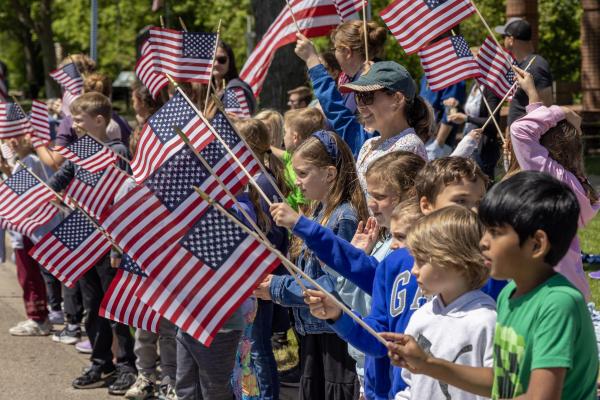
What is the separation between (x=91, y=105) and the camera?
791cm

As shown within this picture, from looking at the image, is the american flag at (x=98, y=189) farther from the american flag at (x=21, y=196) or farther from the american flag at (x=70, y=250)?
the american flag at (x=21, y=196)

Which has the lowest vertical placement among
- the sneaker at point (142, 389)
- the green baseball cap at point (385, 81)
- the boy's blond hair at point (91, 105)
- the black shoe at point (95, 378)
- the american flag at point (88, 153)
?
the black shoe at point (95, 378)

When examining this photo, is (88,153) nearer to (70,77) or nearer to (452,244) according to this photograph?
(70,77)

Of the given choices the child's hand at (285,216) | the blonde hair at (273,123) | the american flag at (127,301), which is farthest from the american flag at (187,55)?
the child's hand at (285,216)

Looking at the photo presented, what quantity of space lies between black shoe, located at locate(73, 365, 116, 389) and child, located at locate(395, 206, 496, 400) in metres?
4.42

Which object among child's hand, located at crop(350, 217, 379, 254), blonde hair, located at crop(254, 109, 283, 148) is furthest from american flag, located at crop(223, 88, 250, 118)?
child's hand, located at crop(350, 217, 379, 254)

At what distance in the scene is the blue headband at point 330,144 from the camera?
5.14 m

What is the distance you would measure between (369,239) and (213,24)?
26.4 m

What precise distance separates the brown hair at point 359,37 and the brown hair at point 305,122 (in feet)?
1.67

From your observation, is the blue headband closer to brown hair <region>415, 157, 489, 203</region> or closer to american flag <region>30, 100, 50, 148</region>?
brown hair <region>415, 157, 489, 203</region>

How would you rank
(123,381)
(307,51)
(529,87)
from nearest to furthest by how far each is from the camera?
(529,87) → (307,51) → (123,381)

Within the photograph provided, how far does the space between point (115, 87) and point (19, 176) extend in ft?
128

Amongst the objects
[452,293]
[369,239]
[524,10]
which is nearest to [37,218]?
[369,239]

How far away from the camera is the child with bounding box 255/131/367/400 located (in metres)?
4.89
